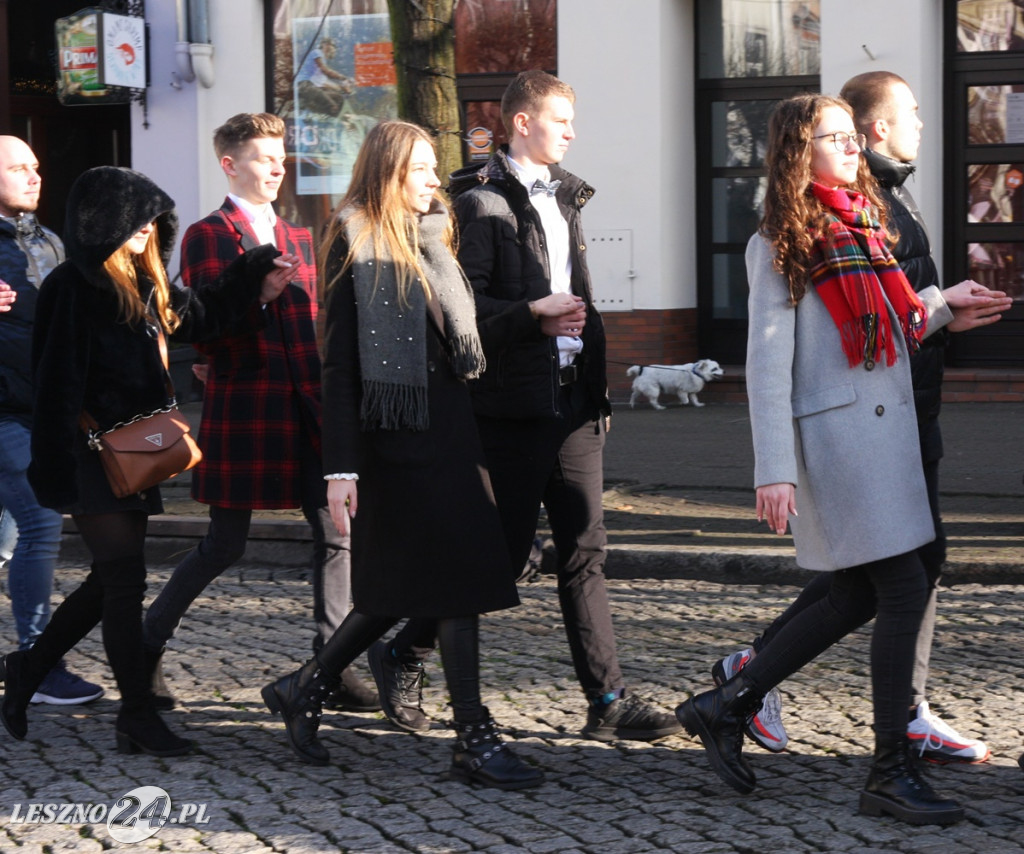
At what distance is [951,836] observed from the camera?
387 centimetres

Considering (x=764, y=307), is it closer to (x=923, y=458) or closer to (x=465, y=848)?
(x=923, y=458)

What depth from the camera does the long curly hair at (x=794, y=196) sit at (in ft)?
13.5

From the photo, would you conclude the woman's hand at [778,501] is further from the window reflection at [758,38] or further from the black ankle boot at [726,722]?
the window reflection at [758,38]

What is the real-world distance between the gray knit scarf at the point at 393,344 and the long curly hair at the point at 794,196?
0.90 meters

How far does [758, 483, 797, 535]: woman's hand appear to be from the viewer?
403cm

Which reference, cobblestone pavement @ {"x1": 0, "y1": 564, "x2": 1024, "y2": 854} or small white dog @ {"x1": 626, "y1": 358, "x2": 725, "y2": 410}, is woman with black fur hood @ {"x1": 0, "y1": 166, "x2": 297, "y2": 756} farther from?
small white dog @ {"x1": 626, "y1": 358, "x2": 725, "y2": 410}

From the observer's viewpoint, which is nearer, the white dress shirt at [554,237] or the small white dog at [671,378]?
the white dress shirt at [554,237]

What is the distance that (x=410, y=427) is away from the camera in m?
4.45

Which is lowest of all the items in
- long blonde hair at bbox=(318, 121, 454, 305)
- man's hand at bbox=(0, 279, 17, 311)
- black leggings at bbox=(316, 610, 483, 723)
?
black leggings at bbox=(316, 610, 483, 723)

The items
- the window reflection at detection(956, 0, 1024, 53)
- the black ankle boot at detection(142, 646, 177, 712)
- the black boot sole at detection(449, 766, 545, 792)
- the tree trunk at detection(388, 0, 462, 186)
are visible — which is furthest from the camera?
the window reflection at detection(956, 0, 1024, 53)

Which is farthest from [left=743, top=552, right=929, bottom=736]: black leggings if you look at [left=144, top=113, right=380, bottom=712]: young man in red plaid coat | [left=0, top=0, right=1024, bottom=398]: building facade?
[left=0, top=0, right=1024, bottom=398]: building facade

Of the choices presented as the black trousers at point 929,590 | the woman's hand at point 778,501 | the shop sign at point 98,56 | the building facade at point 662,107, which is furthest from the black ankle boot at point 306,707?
the shop sign at point 98,56

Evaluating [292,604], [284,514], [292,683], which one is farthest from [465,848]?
[284,514]

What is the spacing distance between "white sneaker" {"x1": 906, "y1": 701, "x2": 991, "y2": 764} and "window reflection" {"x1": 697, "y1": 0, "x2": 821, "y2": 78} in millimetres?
9941
